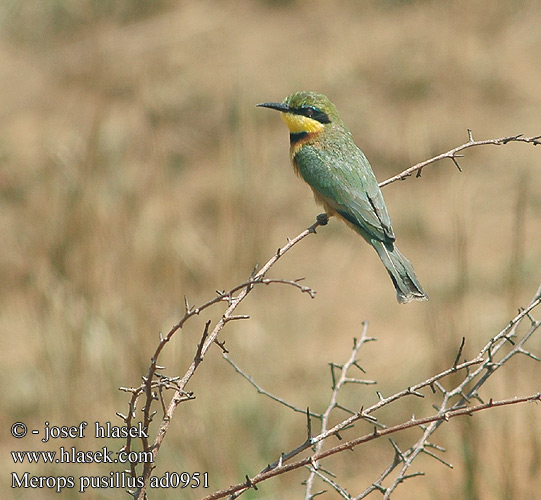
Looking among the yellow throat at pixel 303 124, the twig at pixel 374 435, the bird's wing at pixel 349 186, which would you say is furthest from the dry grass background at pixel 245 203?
the twig at pixel 374 435

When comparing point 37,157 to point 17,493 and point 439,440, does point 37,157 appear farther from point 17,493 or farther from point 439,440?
point 439,440

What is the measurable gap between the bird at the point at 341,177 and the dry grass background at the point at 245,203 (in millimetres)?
208

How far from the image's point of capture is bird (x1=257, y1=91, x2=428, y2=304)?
2807 mm

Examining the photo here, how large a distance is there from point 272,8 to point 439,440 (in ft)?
16.2

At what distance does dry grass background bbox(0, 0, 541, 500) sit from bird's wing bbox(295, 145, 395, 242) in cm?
28

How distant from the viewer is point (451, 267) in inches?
233

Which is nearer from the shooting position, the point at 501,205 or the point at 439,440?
the point at 439,440

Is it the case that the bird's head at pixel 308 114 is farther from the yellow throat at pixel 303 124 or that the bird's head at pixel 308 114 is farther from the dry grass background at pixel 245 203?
the dry grass background at pixel 245 203

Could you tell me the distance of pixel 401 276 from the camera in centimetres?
272


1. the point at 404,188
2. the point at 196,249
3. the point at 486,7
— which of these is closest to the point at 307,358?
the point at 196,249

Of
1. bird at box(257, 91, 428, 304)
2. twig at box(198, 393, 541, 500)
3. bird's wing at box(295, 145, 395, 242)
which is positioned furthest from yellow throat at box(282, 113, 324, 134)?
twig at box(198, 393, 541, 500)

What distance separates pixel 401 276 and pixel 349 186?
52 cm

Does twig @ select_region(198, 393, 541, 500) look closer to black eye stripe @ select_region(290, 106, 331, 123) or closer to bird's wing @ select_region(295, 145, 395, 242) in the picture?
bird's wing @ select_region(295, 145, 395, 242)

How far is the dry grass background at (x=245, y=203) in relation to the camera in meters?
3.42
